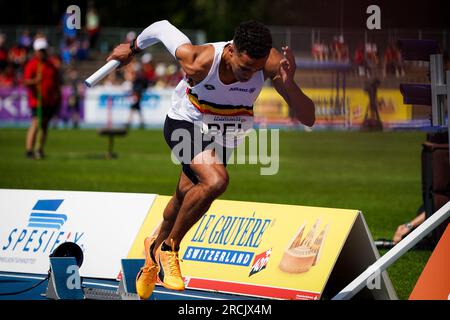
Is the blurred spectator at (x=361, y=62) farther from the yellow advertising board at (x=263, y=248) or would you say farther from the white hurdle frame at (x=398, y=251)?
the white hurdle frame at (x=398, y=251)

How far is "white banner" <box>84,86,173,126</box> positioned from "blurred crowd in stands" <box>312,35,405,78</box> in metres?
21.4

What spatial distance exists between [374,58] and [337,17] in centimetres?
72

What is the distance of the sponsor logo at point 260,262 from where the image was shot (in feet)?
26.7

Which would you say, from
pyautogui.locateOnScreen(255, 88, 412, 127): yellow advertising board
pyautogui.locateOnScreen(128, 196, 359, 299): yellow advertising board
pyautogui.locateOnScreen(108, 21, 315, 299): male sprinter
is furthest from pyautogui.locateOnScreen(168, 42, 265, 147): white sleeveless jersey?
pyautogui.locateOnScreen(255, 88, 412, 127): yellow advertising board

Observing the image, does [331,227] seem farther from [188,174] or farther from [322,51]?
[322,51]

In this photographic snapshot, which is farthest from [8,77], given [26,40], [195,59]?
[195,59]

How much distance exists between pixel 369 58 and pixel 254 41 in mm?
4438

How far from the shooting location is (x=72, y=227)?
9.17 meters

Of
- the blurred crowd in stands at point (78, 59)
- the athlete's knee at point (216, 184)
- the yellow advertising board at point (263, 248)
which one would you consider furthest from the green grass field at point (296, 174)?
the blurred crowd in stands at point (78, 59)

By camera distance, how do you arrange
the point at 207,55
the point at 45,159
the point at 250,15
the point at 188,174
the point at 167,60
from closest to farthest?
1. the point at 207,55
2. the point at 188,174
3. the point at 45,159
4. the point at 167,60
5. the point at 250,15

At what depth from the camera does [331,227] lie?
786 cm

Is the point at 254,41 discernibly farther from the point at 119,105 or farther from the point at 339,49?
the point at 119,105

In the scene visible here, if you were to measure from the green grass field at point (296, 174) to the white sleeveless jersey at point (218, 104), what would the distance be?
2074mm

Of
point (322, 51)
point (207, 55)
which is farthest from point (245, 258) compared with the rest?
point (322, 51)
